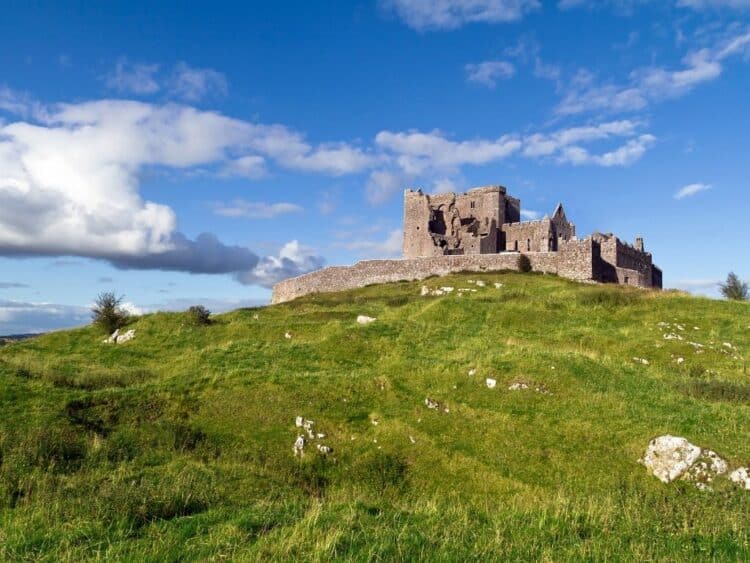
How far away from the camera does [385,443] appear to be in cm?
1741

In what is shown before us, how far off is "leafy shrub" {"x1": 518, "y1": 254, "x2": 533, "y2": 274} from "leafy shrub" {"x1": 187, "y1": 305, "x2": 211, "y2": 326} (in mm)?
33869

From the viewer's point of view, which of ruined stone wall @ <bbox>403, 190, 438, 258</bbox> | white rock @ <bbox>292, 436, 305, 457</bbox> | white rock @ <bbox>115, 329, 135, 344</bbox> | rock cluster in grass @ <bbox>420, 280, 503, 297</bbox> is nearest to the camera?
white rock @ <bbox>292, 436, 305, 457</bbox>

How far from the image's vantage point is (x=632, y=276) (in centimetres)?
5656

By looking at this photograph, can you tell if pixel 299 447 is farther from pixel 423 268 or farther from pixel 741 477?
pixel 423 268

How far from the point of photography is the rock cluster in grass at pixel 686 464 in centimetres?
1390

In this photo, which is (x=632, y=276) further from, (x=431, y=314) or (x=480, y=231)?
(x=431, y=314)

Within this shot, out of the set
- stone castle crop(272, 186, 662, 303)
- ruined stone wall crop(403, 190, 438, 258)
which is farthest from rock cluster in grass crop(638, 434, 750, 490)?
ruined stone wall crop(403, 190, 438, 258)

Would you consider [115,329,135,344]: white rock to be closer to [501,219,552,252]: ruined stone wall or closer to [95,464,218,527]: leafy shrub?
[95,464,218,527]: leafy shrub

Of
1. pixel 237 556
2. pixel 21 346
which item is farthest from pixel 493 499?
pixel 21 346

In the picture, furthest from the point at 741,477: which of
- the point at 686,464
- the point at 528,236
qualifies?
the point at 528,236

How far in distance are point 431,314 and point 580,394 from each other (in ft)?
59.2

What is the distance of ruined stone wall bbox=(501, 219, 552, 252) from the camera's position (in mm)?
69375

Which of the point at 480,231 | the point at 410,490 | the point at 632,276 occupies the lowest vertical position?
the point at 410,490

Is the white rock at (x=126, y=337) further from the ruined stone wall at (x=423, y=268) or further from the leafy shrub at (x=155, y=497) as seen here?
the ruined stone wall at (x=423, y=268)
